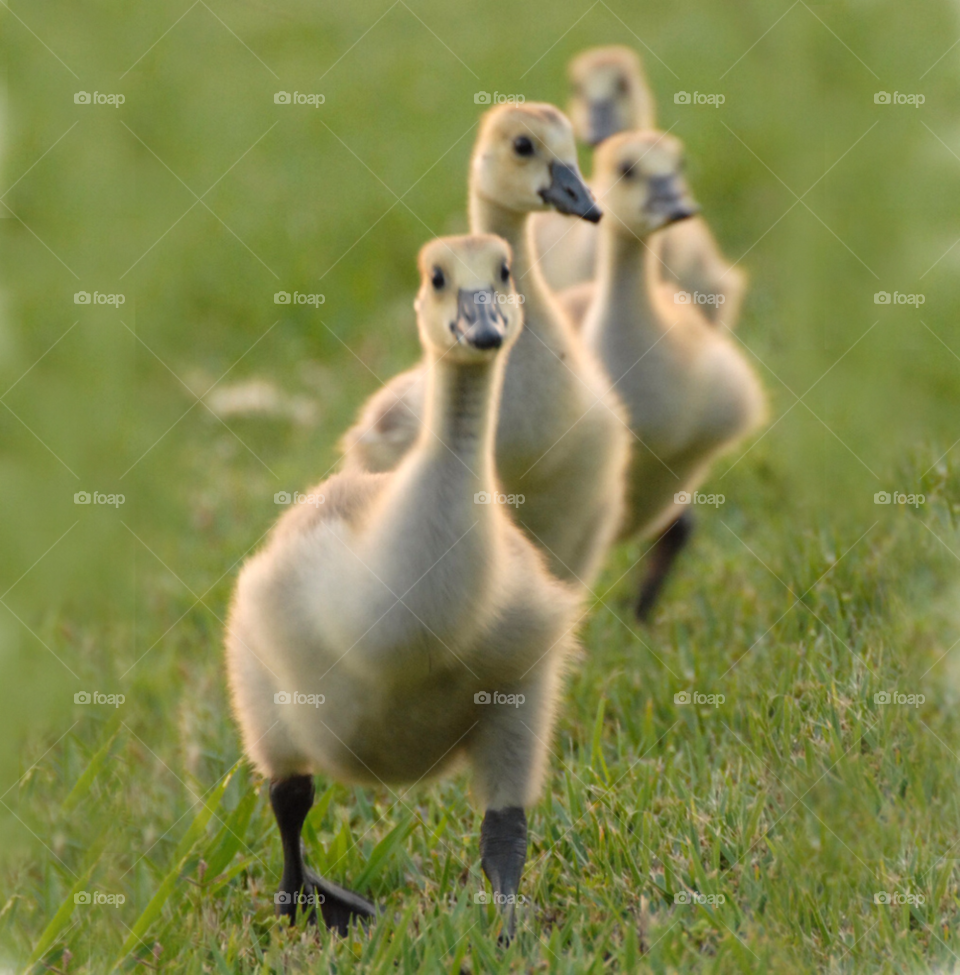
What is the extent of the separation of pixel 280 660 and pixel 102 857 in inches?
37.3

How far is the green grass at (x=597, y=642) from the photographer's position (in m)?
3.38

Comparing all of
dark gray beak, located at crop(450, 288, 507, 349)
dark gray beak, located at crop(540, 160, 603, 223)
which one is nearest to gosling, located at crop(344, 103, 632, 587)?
dark gray beak, located at crop(540, 160, 603, 223)

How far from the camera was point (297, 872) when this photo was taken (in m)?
3.72

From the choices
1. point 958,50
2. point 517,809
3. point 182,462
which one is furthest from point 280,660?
point 182,462

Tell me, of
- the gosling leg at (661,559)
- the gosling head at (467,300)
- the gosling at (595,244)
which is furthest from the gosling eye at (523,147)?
the gosling leg at (661,559)

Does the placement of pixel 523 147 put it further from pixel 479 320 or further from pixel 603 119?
pixel 603 119

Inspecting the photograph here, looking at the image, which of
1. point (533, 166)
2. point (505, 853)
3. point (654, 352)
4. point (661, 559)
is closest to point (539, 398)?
point (533, 166)

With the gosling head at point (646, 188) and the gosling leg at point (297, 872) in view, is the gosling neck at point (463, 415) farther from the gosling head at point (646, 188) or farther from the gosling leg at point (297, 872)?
the gosling head at point (646, 188)

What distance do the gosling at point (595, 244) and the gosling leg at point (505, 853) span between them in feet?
11.5

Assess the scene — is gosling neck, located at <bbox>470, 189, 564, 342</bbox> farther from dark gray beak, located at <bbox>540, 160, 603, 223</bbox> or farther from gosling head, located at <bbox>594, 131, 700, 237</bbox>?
gosling head, located at <bbox>594, 131, 700, 237</bbox>

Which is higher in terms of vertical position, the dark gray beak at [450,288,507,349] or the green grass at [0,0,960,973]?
the dark gray beak at [450,288,507,349]

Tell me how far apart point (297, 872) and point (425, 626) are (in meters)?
1.00

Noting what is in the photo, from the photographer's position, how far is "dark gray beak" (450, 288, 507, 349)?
10.5ft

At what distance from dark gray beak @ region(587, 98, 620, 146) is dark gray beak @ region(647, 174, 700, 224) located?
2123mm
